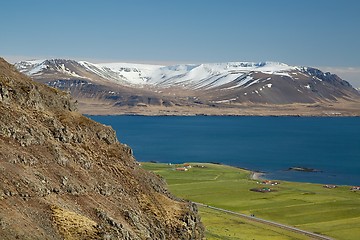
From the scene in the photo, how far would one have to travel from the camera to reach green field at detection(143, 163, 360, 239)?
8300 centimetres

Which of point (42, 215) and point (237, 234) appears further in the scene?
point (237, 234)

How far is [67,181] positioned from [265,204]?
227 feet

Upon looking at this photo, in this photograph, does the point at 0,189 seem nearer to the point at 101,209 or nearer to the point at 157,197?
the point at 101,209

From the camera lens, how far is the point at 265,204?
358ft

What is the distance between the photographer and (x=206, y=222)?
285 ft

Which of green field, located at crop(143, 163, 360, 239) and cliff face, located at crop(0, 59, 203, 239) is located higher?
cliff face, located at crop(0, 59, 203, 239)

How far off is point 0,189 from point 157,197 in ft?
61.9

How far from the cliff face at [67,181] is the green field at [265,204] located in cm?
2074

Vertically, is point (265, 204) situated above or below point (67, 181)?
below

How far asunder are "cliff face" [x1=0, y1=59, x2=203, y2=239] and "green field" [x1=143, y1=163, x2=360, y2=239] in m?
20.7

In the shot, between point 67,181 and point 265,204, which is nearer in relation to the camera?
point 67,181

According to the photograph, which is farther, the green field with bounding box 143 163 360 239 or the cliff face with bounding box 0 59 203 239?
the green field with bounding box 143 163 360 239

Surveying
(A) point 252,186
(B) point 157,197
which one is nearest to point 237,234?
(B) point 157,197

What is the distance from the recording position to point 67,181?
46.8 meters
